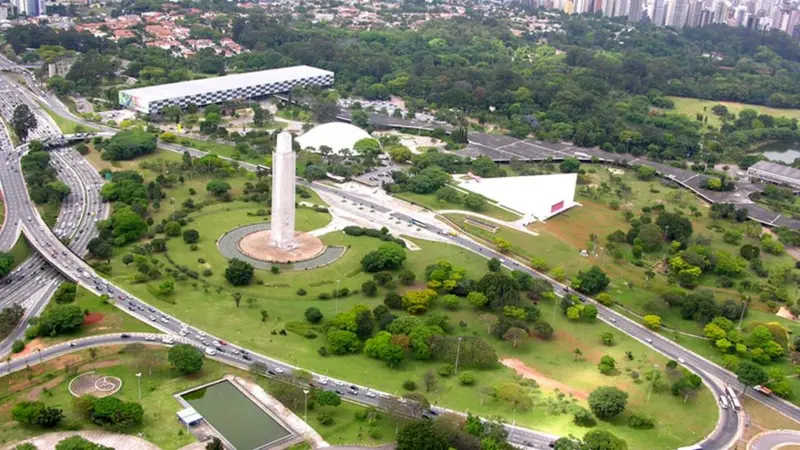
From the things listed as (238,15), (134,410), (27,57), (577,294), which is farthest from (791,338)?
(238,15)

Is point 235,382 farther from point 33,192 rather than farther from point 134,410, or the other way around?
point 33,192

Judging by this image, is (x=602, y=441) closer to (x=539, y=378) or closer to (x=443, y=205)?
(x=539, y=378)

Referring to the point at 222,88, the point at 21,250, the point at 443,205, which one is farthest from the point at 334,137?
the point at 21,250

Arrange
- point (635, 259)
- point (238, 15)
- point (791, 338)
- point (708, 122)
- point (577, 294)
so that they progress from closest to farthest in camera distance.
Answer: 1. point (791, 338)
2. point (577, 294)
3. point (635, 259)
4. point (708, 122)
5. point (238, 15)

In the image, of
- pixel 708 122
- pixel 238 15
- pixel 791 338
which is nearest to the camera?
pixel 791 338

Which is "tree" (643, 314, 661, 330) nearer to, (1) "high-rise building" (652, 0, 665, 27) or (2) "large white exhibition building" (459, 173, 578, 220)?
(2) "large white exhibition building" (459, 173, 578, 220)

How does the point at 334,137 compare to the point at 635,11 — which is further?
the point at 635,11

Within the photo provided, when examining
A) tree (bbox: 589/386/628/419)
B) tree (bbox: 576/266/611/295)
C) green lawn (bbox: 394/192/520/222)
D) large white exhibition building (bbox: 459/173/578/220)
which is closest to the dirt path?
tree (bbox: 589/386/628/419)
